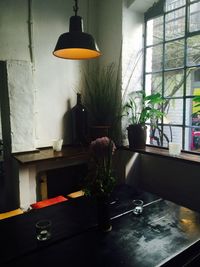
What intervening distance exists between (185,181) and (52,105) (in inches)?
76.5

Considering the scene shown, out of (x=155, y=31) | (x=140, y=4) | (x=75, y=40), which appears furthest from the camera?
(x=155, y=31)

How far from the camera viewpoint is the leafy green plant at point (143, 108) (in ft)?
9.20

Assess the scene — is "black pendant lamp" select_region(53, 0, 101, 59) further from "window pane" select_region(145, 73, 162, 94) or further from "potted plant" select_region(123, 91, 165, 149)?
"window pane" select_region(145, 73, 162, 94)

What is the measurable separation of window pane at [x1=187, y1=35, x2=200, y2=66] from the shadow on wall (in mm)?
1643

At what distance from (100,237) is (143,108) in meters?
1.91

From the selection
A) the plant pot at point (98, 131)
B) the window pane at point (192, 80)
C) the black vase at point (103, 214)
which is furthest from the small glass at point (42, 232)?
the window pane at point (192, 80)

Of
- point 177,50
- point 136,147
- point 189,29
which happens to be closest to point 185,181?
point 136,147

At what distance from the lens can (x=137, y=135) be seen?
2867 mm

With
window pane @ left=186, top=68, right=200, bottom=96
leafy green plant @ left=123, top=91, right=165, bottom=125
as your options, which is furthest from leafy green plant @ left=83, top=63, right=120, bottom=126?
window pane @ left=186, top=68, right=200, bottom=96

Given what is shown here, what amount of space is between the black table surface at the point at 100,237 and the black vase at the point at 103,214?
0.04 metres

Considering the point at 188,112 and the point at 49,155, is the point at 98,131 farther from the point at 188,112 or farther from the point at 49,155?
the point at 188,112

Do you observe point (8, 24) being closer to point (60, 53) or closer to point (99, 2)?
point (60, 53)

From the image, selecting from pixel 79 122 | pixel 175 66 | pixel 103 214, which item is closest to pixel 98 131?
pixel 79 122

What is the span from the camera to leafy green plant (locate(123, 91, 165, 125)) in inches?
110
